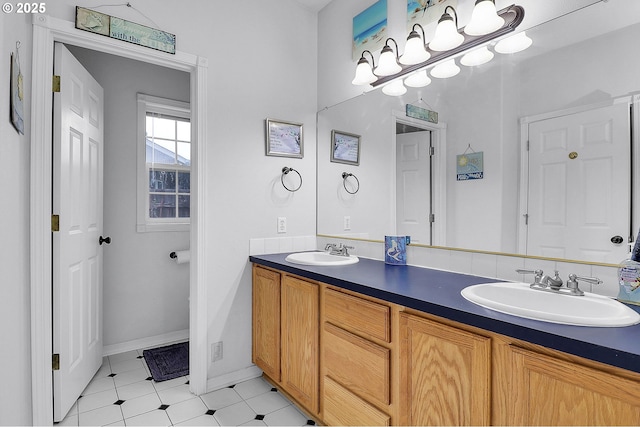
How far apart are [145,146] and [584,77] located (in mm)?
3033

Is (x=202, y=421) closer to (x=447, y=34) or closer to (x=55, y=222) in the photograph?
(x=55, y=222)

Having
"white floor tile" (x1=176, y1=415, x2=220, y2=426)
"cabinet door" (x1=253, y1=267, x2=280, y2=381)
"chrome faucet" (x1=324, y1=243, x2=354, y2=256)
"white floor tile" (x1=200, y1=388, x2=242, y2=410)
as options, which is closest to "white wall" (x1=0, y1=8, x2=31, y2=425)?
"white floor tile" (x1=176, y1=415, x2=220, y2=426)

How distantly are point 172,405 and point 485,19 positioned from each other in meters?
2.67

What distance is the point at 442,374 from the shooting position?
113 centimetres

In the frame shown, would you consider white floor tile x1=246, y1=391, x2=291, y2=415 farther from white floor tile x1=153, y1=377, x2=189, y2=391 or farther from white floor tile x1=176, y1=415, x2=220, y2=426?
white floor tile x1=153, y1=377, x2=189, y2=391

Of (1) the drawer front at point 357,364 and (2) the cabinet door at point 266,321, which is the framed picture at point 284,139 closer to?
(2) the cabinet door at point 266,321

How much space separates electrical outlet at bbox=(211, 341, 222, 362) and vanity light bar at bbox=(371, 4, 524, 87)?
210 cm

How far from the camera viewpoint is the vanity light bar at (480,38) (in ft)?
4.89

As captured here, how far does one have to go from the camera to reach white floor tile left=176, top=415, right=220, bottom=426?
1.85 metres

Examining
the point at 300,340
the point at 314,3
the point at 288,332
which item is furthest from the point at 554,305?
the point at 314,3

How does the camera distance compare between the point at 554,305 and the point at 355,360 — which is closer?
the point at 554,305

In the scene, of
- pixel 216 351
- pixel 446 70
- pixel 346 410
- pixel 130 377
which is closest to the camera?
pixel 346 410

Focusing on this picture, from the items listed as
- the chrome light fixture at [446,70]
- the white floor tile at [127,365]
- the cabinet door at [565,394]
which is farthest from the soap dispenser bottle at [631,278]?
the white floor tile at [127,365]

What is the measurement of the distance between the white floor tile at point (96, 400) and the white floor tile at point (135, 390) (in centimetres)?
4
